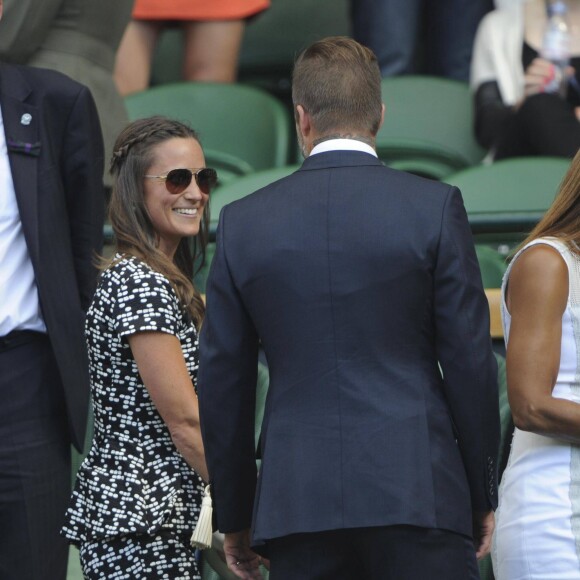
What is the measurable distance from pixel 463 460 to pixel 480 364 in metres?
0.18

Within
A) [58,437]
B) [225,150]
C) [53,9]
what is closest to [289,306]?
[58,437]

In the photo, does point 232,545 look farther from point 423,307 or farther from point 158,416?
point 423,307

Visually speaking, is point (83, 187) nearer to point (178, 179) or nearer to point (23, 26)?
point (178, 179)

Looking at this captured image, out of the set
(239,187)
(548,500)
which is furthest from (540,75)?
(548,500)

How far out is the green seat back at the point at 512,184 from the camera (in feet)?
15.6

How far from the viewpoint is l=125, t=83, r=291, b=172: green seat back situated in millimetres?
5801

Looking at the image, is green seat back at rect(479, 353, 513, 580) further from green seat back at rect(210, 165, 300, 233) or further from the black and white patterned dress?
green seat back at rect(210, 165, 300, 233)

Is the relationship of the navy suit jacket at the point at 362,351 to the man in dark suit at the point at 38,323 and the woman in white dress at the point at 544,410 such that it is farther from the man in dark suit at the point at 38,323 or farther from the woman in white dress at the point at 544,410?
the man in dark suit at the point at 38,323

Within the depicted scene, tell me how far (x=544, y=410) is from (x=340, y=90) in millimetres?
692

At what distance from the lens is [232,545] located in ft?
8.55

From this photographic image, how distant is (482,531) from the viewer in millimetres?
2518

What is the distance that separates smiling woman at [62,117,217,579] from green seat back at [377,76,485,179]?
290 centimetres

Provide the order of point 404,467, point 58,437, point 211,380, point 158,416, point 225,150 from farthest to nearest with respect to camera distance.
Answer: point 225,150 < point 58,437 < point 158,416 < point 211,380 < point 404,467

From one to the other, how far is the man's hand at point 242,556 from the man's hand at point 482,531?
42cm
